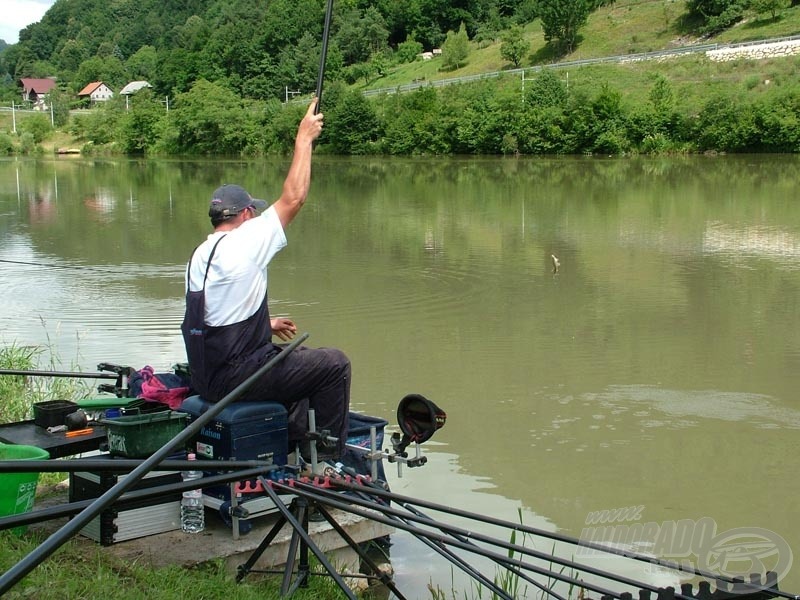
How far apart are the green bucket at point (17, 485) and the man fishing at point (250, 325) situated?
742mm

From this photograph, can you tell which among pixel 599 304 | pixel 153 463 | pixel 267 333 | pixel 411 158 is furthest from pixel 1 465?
pixel 411 158

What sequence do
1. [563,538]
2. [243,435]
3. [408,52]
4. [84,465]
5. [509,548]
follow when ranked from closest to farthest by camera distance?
[84,465] < [509,548] < [563,538] < [243,435] < [408,52]

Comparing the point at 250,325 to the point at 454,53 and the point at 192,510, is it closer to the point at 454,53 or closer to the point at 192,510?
the point at 192,510

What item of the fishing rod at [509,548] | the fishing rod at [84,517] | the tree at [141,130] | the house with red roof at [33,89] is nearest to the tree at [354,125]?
the tree at [141,130]

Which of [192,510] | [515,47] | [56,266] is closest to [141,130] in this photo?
[515,47]

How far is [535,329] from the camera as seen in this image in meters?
9.95

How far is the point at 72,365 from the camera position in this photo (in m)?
8.31

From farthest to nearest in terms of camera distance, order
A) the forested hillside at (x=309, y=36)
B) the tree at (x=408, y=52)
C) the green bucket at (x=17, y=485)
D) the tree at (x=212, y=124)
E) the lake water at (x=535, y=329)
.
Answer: the tree at (x=408, y=52) < the forested hillside at (x=309, y=36) < the tree at (x=212, y=124) < the lake water at (x=535, y=329) < the green bucket at (x=17, y=485)

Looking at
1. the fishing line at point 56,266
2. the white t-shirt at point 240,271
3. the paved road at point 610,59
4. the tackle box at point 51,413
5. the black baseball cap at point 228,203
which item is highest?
the paved road at point 610,59

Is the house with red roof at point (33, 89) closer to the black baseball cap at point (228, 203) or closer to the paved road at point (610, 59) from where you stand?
the paved road at point (610, 59)

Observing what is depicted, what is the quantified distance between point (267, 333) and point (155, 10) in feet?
547

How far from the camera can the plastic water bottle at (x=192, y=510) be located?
4074mm

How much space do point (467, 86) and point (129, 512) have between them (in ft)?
197

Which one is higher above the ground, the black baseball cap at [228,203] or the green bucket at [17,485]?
the black baseball cap at [228,203]
